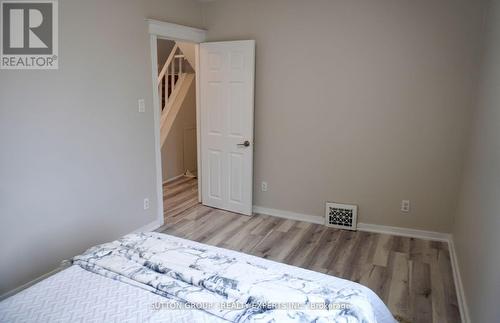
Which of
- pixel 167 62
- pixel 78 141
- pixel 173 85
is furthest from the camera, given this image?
pixel 173 85

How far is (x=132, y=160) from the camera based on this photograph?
333 cm

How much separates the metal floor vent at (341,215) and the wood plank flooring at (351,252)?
0.09m

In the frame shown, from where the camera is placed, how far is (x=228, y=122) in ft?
13.3

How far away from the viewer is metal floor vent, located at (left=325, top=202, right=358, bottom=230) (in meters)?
3.68

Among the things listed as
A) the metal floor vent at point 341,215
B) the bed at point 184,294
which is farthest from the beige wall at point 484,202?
the metal floor vent at point 341,215

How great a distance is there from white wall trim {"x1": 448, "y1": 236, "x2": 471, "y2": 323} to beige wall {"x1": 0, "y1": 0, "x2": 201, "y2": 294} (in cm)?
285

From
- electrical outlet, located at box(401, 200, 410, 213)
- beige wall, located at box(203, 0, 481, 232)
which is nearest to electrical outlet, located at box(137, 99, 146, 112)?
beige wall, located at box(203, 0, 481, 232)

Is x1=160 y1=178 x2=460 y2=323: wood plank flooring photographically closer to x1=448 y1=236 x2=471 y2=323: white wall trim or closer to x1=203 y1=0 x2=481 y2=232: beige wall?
x1=448 y1=236 x2=471 y2=323: white wall trim

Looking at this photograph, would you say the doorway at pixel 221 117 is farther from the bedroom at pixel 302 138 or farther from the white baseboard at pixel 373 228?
the white baseboard at pixel 373 228

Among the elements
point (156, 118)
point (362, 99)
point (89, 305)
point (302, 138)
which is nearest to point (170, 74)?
point (156, 118)

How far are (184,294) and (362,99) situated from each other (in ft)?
8.89

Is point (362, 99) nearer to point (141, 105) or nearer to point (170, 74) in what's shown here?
point (141, 105)

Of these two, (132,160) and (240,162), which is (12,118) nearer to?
(132,160)

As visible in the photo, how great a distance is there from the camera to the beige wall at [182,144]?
18.0ft
